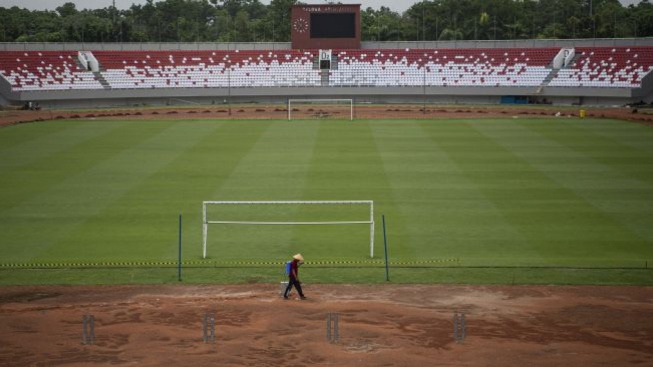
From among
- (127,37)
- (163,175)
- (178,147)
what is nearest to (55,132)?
(178,147)

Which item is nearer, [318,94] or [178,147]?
[178,147]

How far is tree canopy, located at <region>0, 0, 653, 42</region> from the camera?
115m

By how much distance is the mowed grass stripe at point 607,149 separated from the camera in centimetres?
4544

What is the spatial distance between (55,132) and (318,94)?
119ft

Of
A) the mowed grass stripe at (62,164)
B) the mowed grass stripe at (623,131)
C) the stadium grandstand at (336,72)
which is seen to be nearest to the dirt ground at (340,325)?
the mowed grass stripe at (62,164)

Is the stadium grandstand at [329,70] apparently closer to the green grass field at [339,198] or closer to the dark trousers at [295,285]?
the green grass field at [339,198]

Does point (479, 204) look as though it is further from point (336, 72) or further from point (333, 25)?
point (333, 25)

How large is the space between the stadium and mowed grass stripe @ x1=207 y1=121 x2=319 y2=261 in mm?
184

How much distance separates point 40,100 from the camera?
276 feet

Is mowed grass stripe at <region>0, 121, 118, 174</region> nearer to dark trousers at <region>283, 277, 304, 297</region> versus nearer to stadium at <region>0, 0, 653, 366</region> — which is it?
stadium at <region>0, 0, 653, 366</region>

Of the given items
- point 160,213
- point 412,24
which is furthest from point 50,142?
point 412,24

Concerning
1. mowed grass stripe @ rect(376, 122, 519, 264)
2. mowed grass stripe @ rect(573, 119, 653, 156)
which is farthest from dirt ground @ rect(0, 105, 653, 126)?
mowed grass stripe @ rect(376, 122, 519, 264)

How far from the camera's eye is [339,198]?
39.7 m

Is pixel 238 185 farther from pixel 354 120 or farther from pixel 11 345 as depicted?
pixel 354 120
